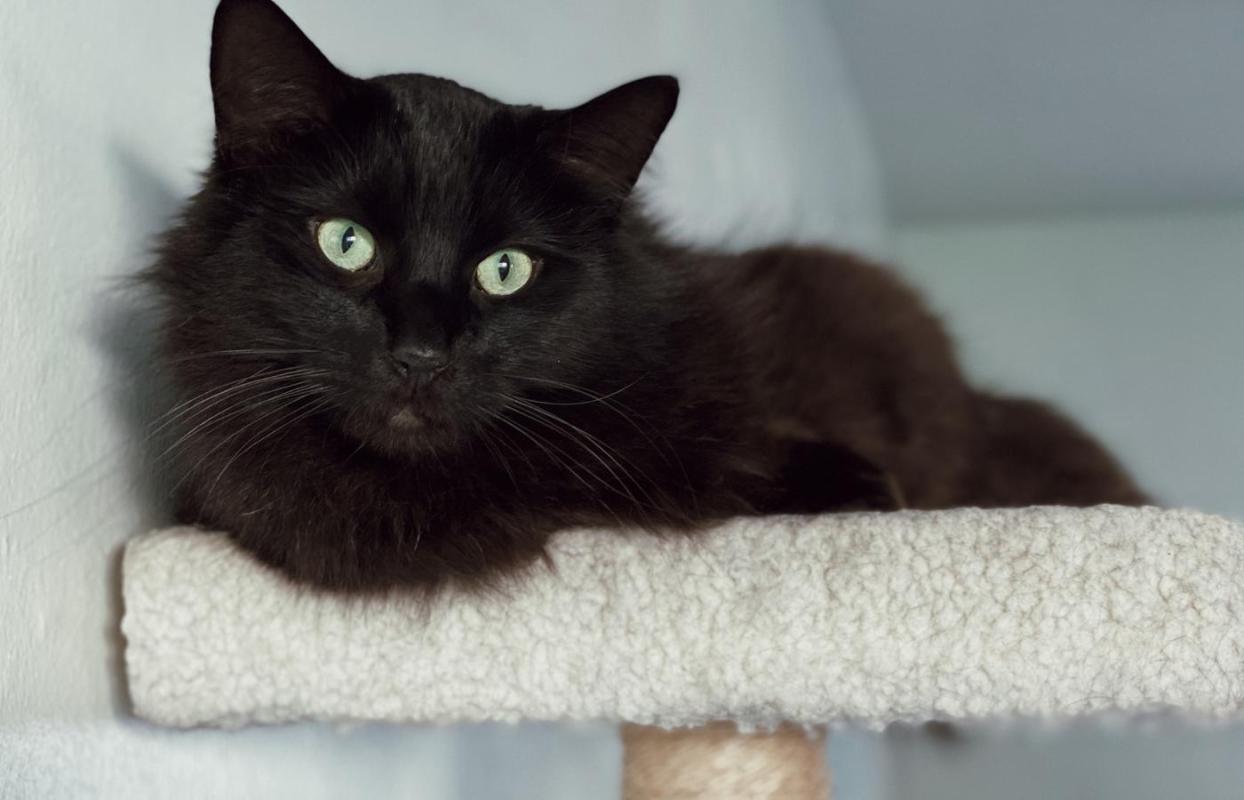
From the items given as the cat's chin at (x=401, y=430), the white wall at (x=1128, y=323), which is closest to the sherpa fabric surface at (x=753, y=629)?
the cat's chin at (x=401, y=430)

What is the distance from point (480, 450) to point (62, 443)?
0.30 meters

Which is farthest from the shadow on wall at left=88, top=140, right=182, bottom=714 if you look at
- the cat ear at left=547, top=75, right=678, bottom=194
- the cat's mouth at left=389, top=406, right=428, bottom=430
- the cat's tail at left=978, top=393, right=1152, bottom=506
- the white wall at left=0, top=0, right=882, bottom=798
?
the cat's tail at left=978, top=393, right=1152, bottom=506

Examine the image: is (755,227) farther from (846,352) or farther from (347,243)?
(347,243)

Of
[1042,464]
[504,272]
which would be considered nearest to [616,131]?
[504,272]

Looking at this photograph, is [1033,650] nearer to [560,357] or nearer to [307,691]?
[560,357]

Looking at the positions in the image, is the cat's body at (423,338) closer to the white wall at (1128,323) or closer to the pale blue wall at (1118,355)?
the pale blue wall at (1118,355)

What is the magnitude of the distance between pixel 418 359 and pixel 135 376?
332 mm

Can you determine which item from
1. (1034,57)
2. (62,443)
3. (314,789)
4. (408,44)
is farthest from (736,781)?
(1034,57)

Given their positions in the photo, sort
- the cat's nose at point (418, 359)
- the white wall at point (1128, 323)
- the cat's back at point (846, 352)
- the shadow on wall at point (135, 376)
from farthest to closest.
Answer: the white wall at point (1128, 323), the cat's back at point (846, 352), the shadow on wall at point (135, 376), the cat's nose at point (418, 359)

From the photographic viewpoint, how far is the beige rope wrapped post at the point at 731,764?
972 mm

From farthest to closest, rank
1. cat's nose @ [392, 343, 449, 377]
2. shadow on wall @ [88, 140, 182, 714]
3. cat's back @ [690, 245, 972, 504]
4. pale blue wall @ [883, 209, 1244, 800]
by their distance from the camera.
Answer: pale blue wall @ [883, 209, 1244, 800]
cat's back @ [690, 245, 972, 504]
shadow on wall @ [88, 140, 182, 714]
cat's nose @ [392, 343, 449, 377]

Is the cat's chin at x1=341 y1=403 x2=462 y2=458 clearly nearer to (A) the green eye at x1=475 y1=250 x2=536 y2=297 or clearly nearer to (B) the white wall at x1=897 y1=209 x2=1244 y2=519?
(A) the green eye at x1=475 y1=250 x2=536 y2=297

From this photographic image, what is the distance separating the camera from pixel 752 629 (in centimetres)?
87

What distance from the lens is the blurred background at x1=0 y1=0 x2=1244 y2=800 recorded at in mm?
863
